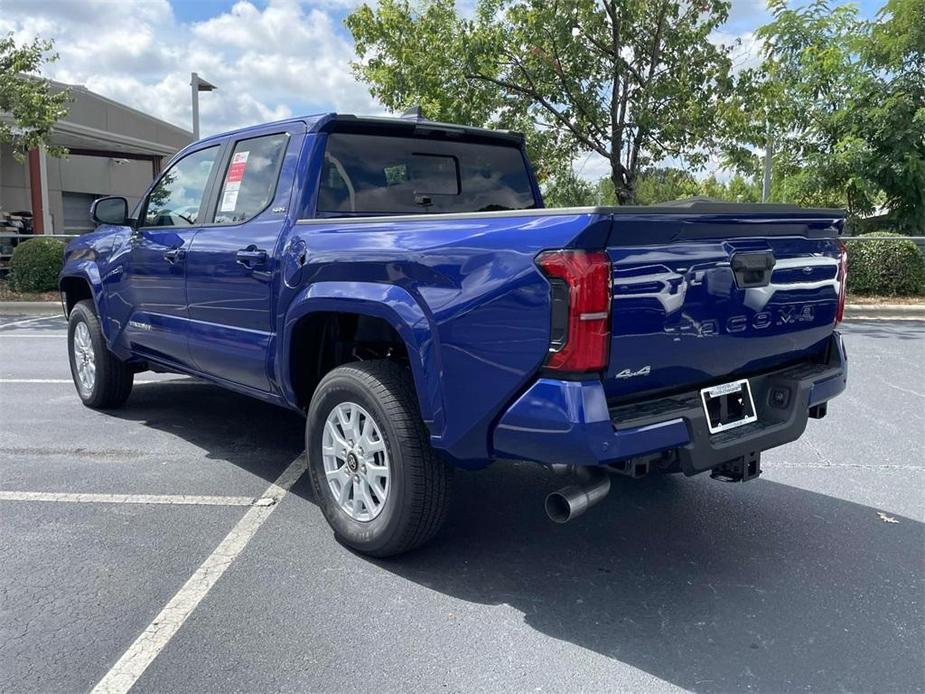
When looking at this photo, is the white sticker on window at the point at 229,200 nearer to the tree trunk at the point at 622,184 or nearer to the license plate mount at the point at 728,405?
the license plate mount at the point at 728,405

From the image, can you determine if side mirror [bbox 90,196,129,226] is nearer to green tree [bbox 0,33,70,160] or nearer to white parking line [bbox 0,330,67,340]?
white parking line [bbox 0,330,67,340]

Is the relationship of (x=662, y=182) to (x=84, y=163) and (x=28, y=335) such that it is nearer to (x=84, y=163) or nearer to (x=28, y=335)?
(x=28, y=335)

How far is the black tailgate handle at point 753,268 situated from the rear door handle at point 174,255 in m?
3.17

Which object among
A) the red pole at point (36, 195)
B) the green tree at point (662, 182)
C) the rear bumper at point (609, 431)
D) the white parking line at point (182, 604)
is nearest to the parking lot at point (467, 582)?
the white parking line at point (182, 604)

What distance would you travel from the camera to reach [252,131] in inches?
179

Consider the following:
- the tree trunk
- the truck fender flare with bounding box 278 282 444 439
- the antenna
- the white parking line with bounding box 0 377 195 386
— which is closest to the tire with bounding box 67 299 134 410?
the white parking line with bounding box 0 377 195 386

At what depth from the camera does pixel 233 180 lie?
4566 mm

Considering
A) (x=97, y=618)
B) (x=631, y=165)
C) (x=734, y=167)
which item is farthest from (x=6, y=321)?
(x=734, y=167)

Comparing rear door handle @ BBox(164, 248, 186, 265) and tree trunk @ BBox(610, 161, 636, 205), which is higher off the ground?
tree trunk @ BBox(610, 161, 636, 205)

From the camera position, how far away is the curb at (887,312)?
41.4ft

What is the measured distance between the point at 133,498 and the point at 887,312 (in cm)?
1213

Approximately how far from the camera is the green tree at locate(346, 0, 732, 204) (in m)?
12.1

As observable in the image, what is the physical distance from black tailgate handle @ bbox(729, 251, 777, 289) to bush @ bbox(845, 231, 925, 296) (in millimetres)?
11835

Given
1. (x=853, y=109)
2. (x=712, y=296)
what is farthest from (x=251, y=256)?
(x=853, y=109)
